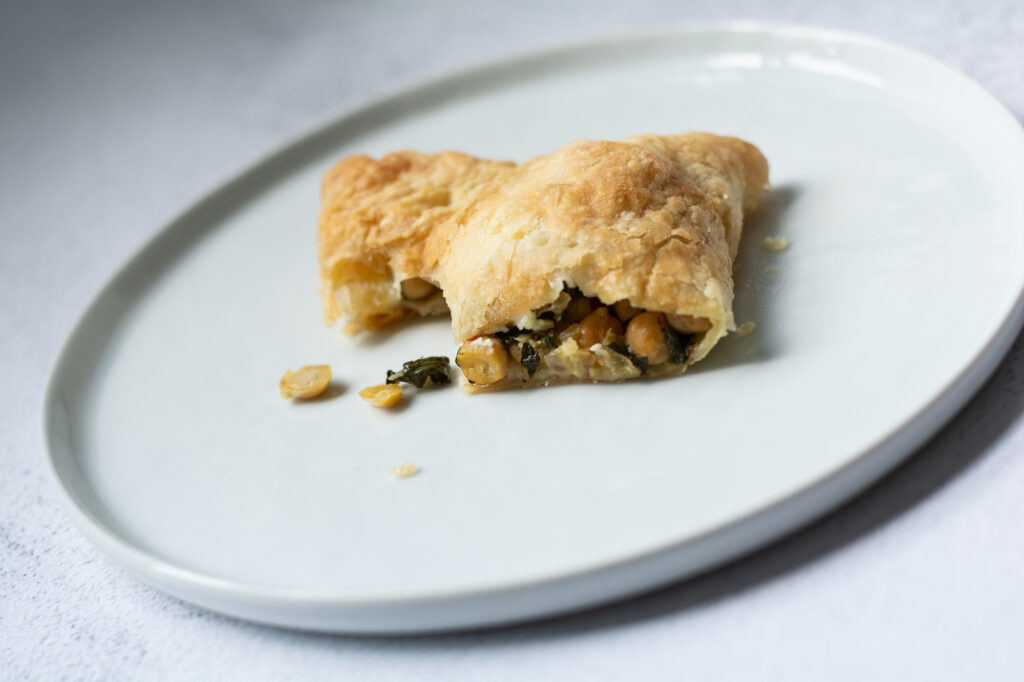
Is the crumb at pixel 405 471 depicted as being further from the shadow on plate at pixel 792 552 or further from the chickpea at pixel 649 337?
the chickpea at pixel 649 337

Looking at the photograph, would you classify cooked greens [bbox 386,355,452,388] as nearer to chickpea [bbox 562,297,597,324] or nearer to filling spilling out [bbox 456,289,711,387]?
filling spilling out [bbox 456,289,711,387]

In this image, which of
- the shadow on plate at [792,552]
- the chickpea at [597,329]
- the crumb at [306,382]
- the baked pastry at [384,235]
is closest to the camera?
the shadow on plate at [792,552]

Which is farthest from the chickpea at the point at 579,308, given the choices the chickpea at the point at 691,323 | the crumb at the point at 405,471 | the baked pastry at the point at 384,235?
the crumb at the point at 405,471

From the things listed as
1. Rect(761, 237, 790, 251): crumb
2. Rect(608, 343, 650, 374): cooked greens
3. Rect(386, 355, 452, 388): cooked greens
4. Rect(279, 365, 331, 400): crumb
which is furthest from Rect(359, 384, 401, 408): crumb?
Rect(761, 237, 790, 251): crumb

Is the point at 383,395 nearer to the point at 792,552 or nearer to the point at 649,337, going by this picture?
the point at 649,337

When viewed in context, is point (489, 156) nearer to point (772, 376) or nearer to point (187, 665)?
point (772, 376)

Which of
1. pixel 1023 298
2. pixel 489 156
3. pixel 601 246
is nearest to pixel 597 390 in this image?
pixel 601 246

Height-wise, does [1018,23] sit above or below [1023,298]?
above

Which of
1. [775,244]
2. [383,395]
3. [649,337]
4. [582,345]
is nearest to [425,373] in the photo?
[383,395]
